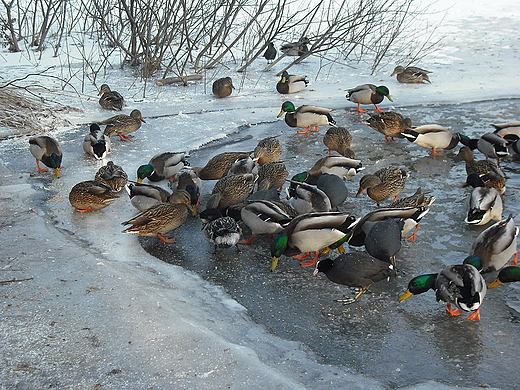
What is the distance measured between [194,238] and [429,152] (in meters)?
3.67

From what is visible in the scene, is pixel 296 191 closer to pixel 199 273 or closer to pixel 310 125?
pixel 199 273

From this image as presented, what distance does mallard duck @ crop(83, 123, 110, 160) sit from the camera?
22.5 feet

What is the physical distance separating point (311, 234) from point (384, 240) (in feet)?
1.90

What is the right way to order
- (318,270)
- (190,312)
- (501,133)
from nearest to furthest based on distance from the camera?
(190,312), (318,270), (501,133)

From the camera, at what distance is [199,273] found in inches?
180

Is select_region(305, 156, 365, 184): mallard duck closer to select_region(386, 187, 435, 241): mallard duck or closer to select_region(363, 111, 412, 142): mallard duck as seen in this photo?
select_region(386, 187, 435, 241): mallard duck

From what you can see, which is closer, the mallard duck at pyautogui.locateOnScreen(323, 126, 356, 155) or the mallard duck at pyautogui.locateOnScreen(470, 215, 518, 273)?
the mallard duck at pyautogui.locateOnScreen(470, 215, 518, 273)

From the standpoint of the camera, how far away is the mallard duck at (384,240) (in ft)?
14.5

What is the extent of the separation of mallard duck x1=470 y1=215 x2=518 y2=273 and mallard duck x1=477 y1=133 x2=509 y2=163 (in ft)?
8.42

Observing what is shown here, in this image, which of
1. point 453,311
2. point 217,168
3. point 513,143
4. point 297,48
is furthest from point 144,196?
point 297,48

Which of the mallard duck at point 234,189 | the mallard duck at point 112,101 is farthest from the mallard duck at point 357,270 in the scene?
the mallard duck at point 112,101

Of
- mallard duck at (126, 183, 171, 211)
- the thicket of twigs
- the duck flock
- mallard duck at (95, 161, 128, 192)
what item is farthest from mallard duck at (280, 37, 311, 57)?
mallard duck at (126, 183, 171, 211)

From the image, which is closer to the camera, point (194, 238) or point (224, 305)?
point (224, 305)

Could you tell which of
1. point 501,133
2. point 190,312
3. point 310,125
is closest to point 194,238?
point 190,312
